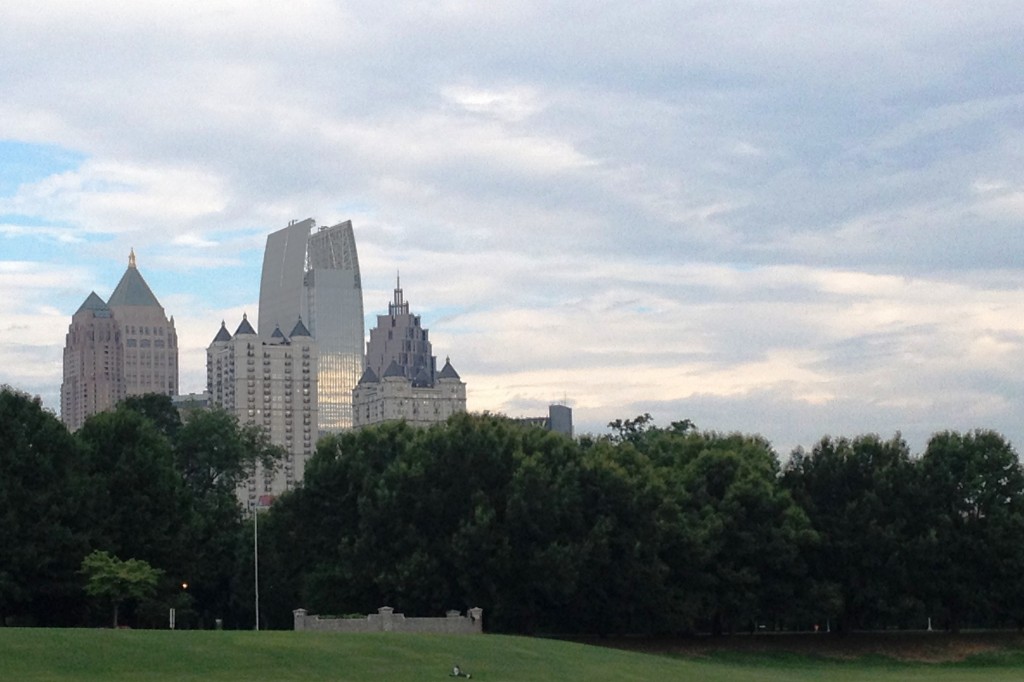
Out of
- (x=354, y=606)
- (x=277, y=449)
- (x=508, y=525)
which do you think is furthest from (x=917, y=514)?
(x=277, y=449)

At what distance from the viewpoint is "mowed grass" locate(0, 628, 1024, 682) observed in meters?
49.1

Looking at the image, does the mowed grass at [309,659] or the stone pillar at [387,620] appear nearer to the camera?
the mowed grass at [309,659]

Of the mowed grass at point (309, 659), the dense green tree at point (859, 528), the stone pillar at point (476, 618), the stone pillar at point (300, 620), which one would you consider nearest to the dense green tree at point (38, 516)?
the stone pillar at point (300, 620)

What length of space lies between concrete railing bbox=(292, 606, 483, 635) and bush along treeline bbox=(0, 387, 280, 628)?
36.0ft

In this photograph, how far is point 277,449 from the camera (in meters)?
135

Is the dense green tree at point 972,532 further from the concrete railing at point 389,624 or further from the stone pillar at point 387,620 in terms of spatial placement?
the stone pillar at point 387,620

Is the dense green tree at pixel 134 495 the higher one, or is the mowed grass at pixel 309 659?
the dense green tree at pixel 134 495

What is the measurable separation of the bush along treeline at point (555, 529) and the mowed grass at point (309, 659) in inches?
612

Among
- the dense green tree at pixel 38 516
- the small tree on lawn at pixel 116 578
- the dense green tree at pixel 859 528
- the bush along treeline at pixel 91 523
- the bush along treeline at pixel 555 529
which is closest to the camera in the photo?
the small tree on lawn at pixel 116 578

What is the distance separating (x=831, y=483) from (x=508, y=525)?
68.5 ft

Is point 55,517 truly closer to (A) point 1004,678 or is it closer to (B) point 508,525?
(B) point 508,525

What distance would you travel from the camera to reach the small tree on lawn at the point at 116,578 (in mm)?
77188

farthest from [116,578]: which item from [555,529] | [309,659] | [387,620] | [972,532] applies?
[972,532]

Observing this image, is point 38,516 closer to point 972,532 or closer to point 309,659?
point 309,659
